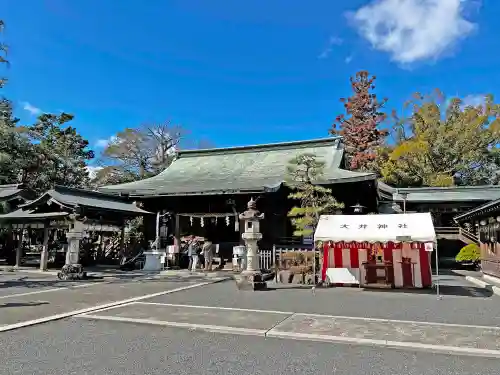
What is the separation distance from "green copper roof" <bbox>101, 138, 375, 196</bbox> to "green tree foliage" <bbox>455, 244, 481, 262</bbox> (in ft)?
23.2

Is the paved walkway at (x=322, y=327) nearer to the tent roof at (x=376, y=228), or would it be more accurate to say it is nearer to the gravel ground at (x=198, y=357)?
the gravel ground at (x=198, y=357)

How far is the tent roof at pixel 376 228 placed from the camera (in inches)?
384

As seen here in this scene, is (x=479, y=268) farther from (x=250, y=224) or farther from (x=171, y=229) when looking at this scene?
(x=171, y=229)

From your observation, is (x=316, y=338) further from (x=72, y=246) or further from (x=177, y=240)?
(x=177, y=240)

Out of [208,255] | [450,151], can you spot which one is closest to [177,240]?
[208,255]

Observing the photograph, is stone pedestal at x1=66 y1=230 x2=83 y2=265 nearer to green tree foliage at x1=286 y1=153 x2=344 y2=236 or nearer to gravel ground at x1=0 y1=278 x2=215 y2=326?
gravel ground at x1=0 y1=278 x2=215 y2=326

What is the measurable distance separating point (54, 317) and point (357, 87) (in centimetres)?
4049

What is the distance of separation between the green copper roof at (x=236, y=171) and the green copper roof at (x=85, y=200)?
26.4 inches

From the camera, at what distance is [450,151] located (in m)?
28.4

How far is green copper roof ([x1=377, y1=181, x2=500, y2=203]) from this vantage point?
21234 mm

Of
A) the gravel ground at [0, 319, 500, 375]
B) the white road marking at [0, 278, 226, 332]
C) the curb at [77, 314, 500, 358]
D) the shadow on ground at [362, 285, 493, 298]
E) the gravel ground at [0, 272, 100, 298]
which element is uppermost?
the gravel ground at [0, 272, 100, 298]

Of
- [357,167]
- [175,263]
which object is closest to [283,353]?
[175,263]

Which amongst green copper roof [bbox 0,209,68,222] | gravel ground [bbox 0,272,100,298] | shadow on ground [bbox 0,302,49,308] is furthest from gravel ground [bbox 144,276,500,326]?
green copper roof [bbox 0,209,68,222]

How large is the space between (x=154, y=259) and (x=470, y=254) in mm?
14819
